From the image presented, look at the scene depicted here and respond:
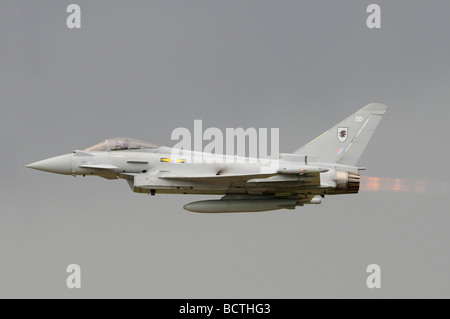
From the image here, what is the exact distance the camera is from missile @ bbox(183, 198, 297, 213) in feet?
105

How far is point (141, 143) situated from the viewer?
106ft

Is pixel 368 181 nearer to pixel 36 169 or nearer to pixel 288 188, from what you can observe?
pixel 288 188

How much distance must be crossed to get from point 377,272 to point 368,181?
466cm

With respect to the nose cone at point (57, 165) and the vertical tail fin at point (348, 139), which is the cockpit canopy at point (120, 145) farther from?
the vertical tail fin at point (348, 139)

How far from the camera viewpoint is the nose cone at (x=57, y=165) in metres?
31.9

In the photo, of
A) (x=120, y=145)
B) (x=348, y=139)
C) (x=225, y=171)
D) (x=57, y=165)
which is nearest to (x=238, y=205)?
(x=225, y=171)

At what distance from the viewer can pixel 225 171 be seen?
31.3 metres

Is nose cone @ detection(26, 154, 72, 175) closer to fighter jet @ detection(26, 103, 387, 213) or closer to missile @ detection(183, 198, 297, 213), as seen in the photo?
fighter jet @ detection(26, 103, 387, 213)

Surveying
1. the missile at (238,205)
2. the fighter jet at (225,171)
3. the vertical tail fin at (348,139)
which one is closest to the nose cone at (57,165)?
the fighter jet at (225,171)

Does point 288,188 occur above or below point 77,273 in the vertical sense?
above

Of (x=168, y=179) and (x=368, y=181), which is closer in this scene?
(x=168, y=179)

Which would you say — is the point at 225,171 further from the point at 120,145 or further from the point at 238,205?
the point at 120,145

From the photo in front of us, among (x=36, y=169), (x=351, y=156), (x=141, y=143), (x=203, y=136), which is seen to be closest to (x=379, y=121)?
(x=351, y=156)

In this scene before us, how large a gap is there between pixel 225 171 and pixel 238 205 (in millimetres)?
1884
